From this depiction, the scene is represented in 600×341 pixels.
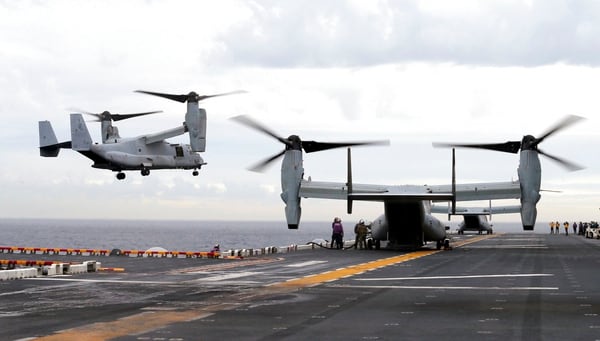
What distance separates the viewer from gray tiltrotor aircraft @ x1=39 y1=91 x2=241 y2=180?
75.8m

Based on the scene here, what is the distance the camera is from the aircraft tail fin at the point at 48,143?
86.1 m

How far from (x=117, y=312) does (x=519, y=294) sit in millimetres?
10848

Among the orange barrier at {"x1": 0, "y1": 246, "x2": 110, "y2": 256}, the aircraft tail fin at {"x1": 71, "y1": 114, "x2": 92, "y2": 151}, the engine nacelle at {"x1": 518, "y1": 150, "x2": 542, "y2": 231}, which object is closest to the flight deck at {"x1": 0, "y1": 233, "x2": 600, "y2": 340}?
the orange barrier at {"x1": 0, "y1": 246, "x2": 110, "y2": 256}

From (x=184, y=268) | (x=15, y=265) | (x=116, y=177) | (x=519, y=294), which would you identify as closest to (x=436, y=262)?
(x=184, y=268)

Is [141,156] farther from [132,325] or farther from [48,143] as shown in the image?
[132,325]

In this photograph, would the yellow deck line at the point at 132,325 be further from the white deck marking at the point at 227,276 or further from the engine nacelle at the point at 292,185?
the engine nacelle at the point at 292,185

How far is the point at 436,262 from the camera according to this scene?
124ft

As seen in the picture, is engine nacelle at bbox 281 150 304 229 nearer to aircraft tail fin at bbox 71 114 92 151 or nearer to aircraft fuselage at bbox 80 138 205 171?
aircraft fuselage at bbox 80 138 205 171

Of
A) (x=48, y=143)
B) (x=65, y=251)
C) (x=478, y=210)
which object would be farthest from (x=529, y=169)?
(x=478, y=210)

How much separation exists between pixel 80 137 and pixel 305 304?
2417 inches

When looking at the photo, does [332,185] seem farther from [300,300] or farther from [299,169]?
[300,300]

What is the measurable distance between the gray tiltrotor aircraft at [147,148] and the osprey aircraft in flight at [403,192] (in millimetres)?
24904

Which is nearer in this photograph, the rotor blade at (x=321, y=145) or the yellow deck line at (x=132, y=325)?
the yellow deck line at (x=132, y=325)

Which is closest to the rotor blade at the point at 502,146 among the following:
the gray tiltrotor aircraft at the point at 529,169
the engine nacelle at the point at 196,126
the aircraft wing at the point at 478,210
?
the gray tiltrotor aircraft at the point at 529,169
